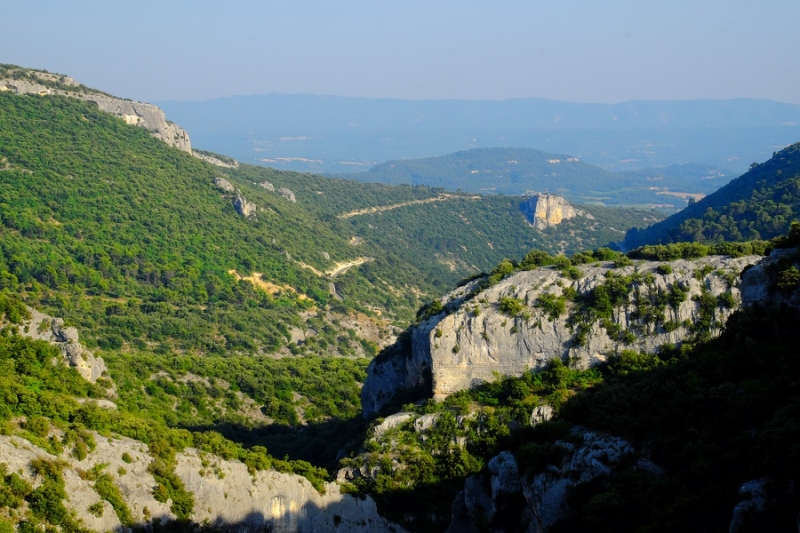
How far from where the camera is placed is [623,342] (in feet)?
107

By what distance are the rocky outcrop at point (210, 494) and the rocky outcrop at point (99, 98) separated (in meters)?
79.3

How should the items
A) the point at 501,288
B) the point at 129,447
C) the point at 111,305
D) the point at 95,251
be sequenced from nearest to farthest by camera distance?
1. the point at 129,447
2. the point at 501,288
3. the point at 111,305
4. the point at 95,251

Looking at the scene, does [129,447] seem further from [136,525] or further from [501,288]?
[501,288]

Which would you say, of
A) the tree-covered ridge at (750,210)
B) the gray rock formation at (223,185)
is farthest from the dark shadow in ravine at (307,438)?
the gray rock formation at (223,185)

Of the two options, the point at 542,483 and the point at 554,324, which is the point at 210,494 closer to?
the point at 542,483

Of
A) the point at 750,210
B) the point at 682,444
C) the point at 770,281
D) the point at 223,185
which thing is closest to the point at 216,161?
the point at 223,185

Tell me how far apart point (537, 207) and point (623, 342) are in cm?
11755

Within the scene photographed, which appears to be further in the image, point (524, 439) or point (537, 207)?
point (537, 207)

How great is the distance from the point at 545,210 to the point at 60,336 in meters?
121

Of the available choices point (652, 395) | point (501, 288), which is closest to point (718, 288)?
point (501, 288)

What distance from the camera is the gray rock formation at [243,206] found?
316ft

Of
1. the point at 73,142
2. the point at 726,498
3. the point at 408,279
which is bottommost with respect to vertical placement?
the point at 408,279

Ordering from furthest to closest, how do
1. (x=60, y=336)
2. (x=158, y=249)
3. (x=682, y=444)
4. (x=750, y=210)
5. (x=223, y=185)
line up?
(x=223, y=185)
(x=750, y=210)
(x=158, y=249)
(x=60, y=336)
(x=682, y=444)

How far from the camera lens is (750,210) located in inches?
3137
